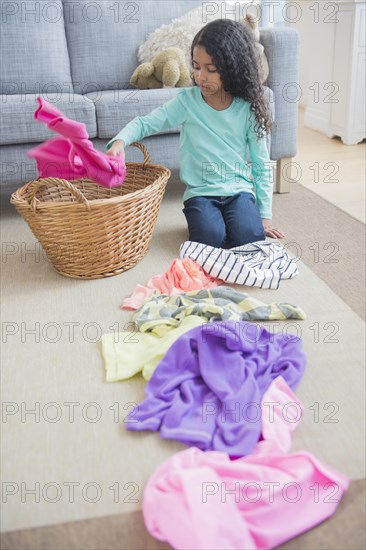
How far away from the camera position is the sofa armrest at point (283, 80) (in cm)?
219

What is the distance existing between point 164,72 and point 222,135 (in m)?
0.58

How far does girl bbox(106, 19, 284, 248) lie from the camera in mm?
1711

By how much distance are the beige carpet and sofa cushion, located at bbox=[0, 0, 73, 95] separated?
A: 3.09 feet

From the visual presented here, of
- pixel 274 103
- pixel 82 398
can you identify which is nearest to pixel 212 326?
pixel 82 398

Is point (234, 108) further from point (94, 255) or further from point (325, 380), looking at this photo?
point (325, 380)

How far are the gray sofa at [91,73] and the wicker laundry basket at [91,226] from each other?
1.50 feet

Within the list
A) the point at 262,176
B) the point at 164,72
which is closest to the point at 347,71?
the point at 164,72

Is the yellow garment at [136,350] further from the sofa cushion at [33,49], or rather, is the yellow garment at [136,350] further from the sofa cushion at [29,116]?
the sofa cushion at [33,49]

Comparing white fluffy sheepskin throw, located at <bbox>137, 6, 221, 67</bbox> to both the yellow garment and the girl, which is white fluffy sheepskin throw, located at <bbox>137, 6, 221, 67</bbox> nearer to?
→ the girl

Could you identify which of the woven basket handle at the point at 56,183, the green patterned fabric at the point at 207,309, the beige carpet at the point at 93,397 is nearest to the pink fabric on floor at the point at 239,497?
the beige carpet at the point at 93,397

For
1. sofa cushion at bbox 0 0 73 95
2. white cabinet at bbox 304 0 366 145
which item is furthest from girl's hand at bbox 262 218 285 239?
white cabinet at bbox 304 0 366 145

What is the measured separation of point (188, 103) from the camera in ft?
5.99

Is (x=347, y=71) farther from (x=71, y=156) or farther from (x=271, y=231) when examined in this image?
(x=71, y=156)

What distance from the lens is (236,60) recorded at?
5.60 feet
